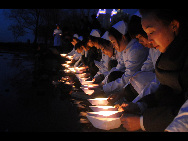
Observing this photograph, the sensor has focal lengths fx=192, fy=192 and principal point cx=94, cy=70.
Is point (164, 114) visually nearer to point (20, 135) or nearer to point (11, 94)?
point (20, 135)

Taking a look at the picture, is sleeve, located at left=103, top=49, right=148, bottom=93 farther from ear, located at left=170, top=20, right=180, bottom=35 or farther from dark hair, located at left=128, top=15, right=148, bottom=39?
ear, located at left=170, top=20, right=180, bottom=35

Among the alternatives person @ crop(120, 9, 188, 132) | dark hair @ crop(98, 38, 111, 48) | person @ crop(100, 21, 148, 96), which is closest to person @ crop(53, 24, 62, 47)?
dark hair @ crop(98, 38, 111, 48)

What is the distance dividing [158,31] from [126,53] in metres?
1.74

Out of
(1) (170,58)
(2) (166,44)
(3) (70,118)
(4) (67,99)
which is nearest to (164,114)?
(1) (170,58)

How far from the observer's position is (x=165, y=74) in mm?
1652

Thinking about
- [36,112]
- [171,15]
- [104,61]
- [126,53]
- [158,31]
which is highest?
[171,15]

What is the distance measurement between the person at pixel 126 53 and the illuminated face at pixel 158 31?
1.44 meters

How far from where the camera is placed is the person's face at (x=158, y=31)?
1.76m

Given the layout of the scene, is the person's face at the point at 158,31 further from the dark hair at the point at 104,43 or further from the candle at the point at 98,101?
the dark hair at the point at 104,43

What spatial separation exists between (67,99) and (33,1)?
1799mm

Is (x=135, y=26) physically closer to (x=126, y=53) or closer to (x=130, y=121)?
(x=126, y=53)

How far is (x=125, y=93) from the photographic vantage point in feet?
9.17

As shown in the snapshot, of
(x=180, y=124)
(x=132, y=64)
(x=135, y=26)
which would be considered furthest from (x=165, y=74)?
(x=132, y=64)

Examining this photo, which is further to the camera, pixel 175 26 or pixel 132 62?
pixel 132 62
